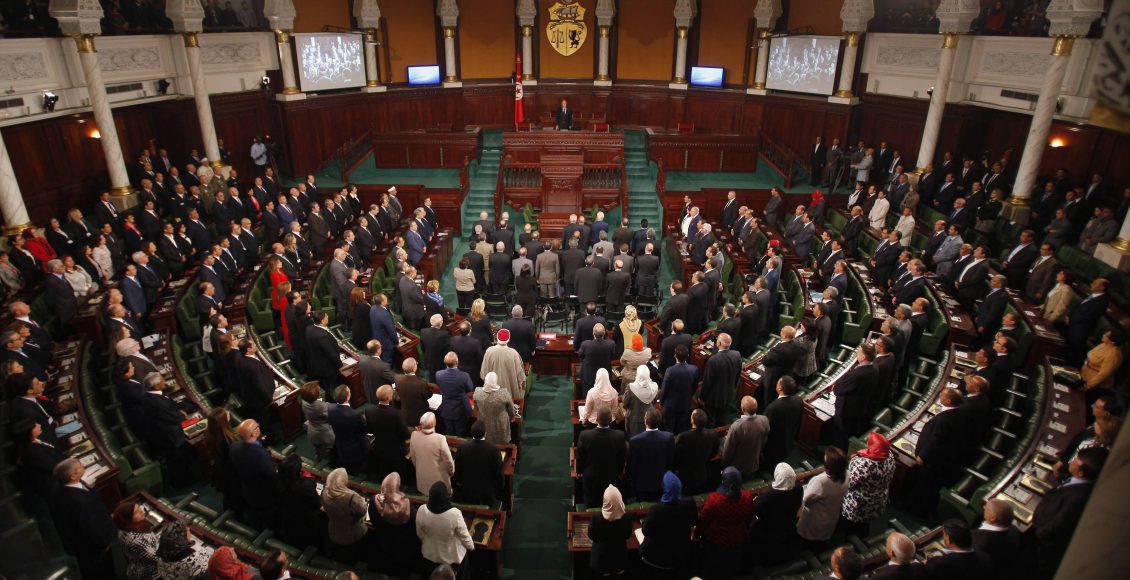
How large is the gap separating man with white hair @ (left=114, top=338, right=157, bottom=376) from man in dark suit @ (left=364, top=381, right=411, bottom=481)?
2.43 meters

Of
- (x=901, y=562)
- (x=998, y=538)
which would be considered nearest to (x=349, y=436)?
(x=901, y=562)

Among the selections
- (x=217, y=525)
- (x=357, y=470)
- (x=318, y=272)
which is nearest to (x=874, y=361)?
(x=357, y=470)

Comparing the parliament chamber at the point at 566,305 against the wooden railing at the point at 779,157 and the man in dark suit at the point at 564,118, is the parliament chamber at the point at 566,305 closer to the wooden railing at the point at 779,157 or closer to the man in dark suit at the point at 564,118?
the wooden railing at the point at 779,157

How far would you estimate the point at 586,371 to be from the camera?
296 inches

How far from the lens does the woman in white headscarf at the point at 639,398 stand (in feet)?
20.2

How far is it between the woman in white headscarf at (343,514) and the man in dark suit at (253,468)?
2.17 feet

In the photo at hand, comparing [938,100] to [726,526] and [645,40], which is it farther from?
[726,526]

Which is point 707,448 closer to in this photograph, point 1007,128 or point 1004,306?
point 1004,306

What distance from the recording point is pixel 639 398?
6.23 metres

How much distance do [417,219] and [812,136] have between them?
36.7ft

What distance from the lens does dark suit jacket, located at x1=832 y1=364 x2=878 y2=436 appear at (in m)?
6.26

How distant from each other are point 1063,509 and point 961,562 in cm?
100

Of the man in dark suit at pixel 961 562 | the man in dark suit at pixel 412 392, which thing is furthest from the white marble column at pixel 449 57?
the man in dark suit at pixel 961 562

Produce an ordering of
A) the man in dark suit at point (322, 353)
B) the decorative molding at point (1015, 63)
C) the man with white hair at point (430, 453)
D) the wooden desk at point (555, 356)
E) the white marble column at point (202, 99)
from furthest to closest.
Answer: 1. the white marble column at point (202, 99)
2. the decorative molding at point (1015, 63)
3. the wooden desk at point (555, 356)
4. the man in dark suit at point (322, 353)
5. the man with white hair at point (430, 453)
